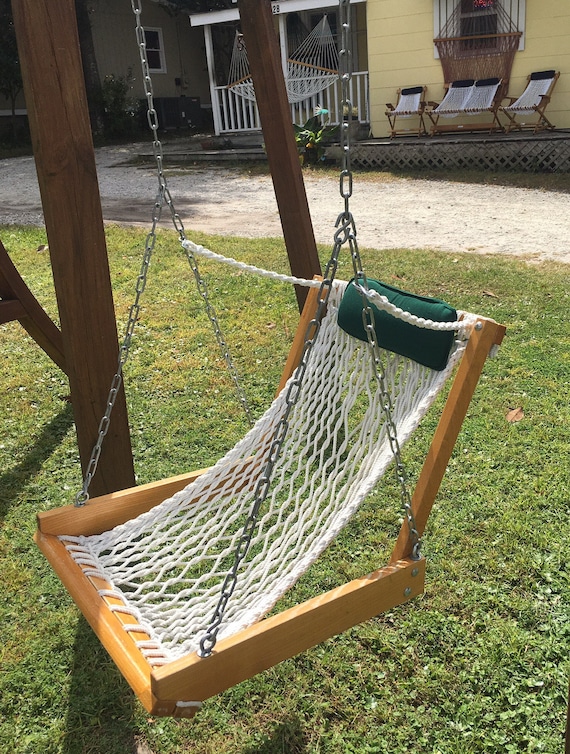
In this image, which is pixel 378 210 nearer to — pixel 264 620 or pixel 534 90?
pixel 534 90

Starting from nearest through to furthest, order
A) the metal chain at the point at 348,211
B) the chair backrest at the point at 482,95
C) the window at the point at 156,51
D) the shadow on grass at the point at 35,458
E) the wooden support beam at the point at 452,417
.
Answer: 1. the metal chain at the point at 348,211
2. the wooden support beam at the point at 452,417
3. the shadow on grass at the point at 35,458
4. the chair backrest at the point at 482,95
5. the window at the point at 156,51

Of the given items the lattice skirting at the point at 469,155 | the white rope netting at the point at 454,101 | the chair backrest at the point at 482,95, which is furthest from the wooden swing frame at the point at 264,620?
the white rope netting at the point at 454,101

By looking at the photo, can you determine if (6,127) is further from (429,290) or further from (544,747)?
(544,747)

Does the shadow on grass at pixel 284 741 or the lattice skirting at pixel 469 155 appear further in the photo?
the lattice skirting at pixel 469 155

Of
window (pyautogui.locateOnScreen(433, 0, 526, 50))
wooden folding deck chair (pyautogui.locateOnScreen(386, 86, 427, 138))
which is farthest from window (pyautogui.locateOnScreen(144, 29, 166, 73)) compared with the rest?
window (pyautogui.locateOnScreen(433, 0, 526, 50))

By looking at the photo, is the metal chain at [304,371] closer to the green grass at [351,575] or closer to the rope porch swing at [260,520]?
the rope porch swing at [260,520]

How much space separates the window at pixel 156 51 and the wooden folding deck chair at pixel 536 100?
12.1 m

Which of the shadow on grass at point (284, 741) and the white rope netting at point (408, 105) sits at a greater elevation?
the white rope netting at point (408, 105)

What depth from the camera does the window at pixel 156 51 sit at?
1909cm

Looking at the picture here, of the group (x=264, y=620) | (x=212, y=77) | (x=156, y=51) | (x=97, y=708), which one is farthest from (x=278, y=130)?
(x=156, y=51)

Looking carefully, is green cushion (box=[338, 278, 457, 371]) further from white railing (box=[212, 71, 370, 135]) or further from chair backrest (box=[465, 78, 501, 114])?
white railing (box=[212, 71, 370, 135])

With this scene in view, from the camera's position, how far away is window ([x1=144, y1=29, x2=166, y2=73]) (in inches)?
752

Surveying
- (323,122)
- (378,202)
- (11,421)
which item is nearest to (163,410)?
(11,421)

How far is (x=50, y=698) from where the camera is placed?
195cm
